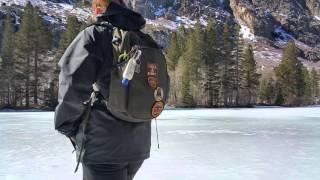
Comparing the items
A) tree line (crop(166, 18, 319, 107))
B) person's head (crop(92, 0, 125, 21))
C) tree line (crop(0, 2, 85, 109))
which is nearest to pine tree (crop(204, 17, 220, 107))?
tree line (crop(166, 18, 319, 107))

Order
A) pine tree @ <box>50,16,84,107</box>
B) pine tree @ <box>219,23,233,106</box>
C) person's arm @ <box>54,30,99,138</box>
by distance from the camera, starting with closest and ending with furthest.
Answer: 1. person's arm @ <box>54,30,99,138</box>
2. pine tree @ <box>50,16,84,107</box>
3. pine tree @ <box>219,23,233,106</box>

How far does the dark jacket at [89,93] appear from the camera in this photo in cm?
281

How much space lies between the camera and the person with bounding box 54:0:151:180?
282cm

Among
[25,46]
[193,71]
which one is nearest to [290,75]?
[193,71]

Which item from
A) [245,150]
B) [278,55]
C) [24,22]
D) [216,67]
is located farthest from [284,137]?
[278,55]

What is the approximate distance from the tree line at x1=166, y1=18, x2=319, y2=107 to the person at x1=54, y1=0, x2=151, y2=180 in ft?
176

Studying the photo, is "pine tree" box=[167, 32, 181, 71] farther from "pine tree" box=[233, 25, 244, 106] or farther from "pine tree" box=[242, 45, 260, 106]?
"pine tree" box=[242, 45, 260, 106]

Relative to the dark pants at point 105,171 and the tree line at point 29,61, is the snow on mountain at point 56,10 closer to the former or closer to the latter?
the tree line at point 29,61

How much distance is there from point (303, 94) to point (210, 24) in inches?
653

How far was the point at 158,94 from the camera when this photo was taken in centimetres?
297

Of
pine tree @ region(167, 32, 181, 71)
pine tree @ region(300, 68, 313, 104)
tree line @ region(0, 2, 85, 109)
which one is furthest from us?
pine tree @ region(300, 68, 313, 104)

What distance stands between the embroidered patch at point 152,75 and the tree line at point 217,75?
53.6 m

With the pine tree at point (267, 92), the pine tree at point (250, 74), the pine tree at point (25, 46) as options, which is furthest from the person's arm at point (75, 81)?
the pine tree at point (267, 92)

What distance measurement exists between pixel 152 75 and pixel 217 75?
59.9 metres
